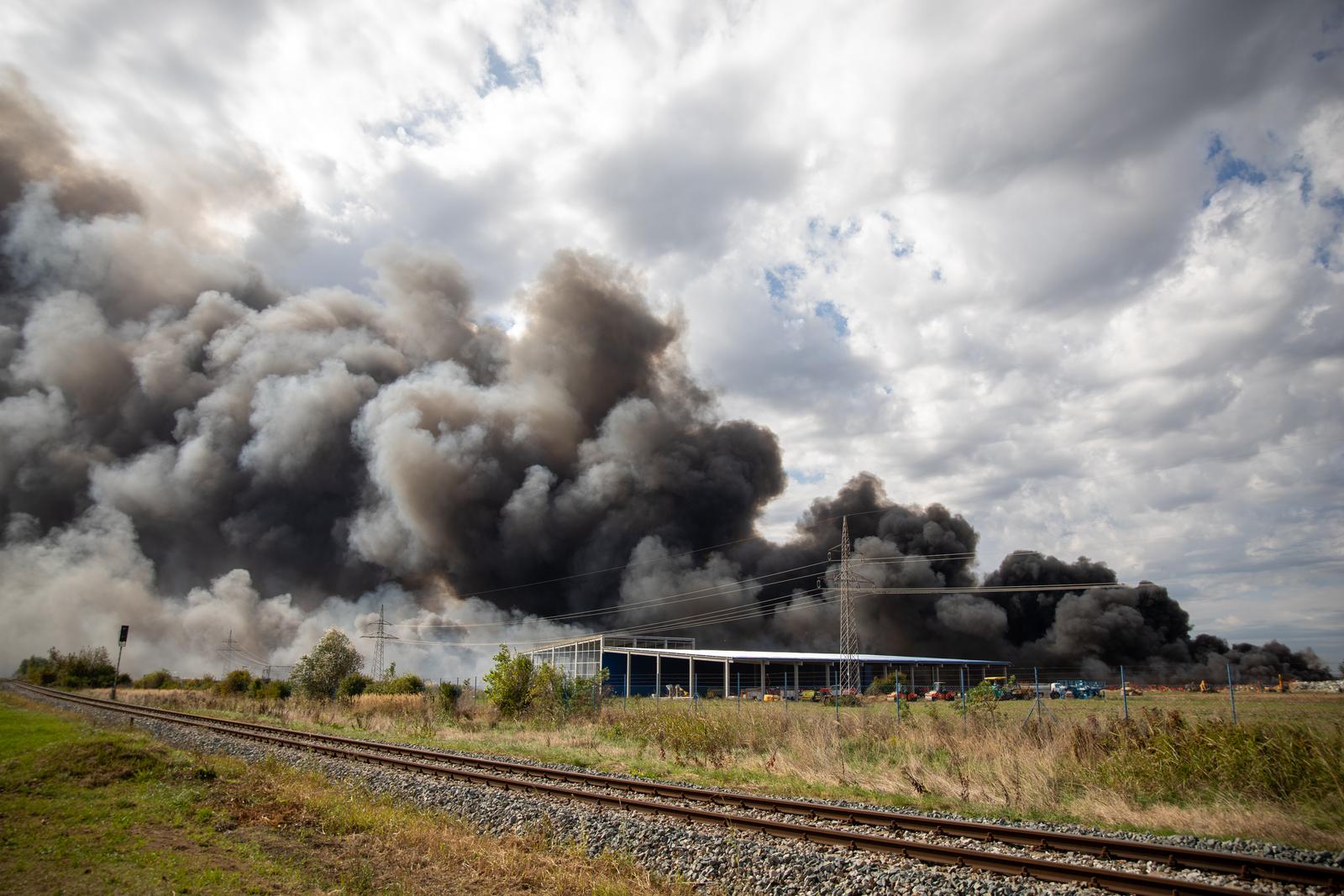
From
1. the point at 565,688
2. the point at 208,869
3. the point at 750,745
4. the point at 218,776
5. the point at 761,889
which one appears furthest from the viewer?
the point at 565,688

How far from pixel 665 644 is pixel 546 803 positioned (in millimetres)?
47387

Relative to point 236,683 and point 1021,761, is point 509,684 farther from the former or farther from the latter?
point 236,683

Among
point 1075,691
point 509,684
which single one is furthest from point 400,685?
point 1075,691

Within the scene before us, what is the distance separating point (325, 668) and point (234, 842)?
32952 millimetres

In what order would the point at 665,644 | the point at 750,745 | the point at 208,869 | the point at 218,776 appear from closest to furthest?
1. the point at 208,869
2. the point at 218,776
3. the point at 750,745
4. the point at 665,644

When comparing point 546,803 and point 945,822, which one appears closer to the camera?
point 945,822

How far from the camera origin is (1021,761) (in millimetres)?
12250

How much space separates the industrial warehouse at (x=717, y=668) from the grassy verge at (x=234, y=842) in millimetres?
35863

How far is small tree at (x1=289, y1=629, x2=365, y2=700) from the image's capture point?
38.9m

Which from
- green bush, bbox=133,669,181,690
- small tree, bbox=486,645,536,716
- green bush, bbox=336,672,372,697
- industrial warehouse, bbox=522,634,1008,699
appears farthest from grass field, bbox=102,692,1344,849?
green bush, bbox=133,669,181,690

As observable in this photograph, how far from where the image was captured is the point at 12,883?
24.6 feet

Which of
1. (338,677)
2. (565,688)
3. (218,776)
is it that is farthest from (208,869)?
(338,677)

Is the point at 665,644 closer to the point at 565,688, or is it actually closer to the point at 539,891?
the point at 565,688

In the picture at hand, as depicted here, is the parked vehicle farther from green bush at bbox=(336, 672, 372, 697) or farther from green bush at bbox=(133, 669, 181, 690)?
green bush at bbox=(133, 669, 181, 690)
